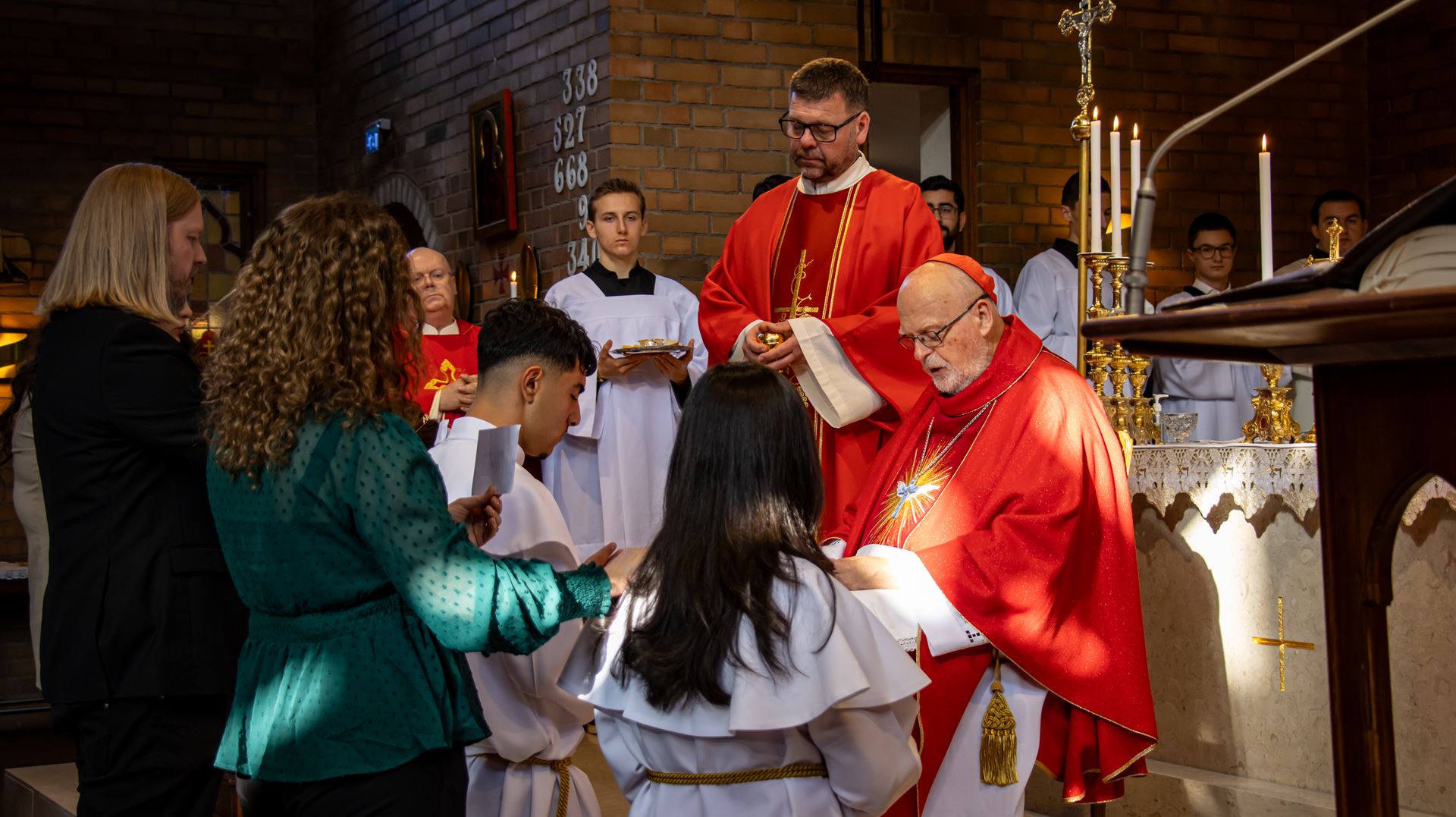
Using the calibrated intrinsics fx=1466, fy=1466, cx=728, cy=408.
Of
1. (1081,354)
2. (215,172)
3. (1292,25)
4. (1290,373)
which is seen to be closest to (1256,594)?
(1081,354)

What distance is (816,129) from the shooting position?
4.27 m

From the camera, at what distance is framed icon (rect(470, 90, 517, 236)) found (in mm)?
7520

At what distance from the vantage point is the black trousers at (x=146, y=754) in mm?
2525

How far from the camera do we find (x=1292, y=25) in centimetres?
824

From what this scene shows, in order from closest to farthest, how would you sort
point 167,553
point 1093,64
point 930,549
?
point 167,553, point 930,549, point 1093,64

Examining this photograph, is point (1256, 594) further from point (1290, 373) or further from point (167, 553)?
point (167, 553)

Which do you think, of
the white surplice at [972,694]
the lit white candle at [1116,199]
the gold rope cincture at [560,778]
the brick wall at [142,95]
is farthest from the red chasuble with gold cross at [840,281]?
the brick wall at [142,95]

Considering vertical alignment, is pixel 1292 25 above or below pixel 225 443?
above

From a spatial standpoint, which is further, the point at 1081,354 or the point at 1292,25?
the point at 1292,25

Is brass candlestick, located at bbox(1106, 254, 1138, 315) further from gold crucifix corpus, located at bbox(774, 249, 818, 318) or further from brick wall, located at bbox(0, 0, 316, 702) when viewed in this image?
brick wall, located at bbox(0, 0, 316, 702)

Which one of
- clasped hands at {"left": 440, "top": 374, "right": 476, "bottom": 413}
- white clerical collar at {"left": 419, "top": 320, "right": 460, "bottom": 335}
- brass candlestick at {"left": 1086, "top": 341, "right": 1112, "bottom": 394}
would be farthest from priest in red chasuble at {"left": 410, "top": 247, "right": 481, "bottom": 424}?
brass candlestick at {"left": 1086, "top": 341, "right": 1112, "bottom": 394}

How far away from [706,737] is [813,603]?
251 millimetres

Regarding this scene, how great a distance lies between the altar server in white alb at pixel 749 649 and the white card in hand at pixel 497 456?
10.0 inches

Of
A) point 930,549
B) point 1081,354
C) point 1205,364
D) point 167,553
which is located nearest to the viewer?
point 167,553
